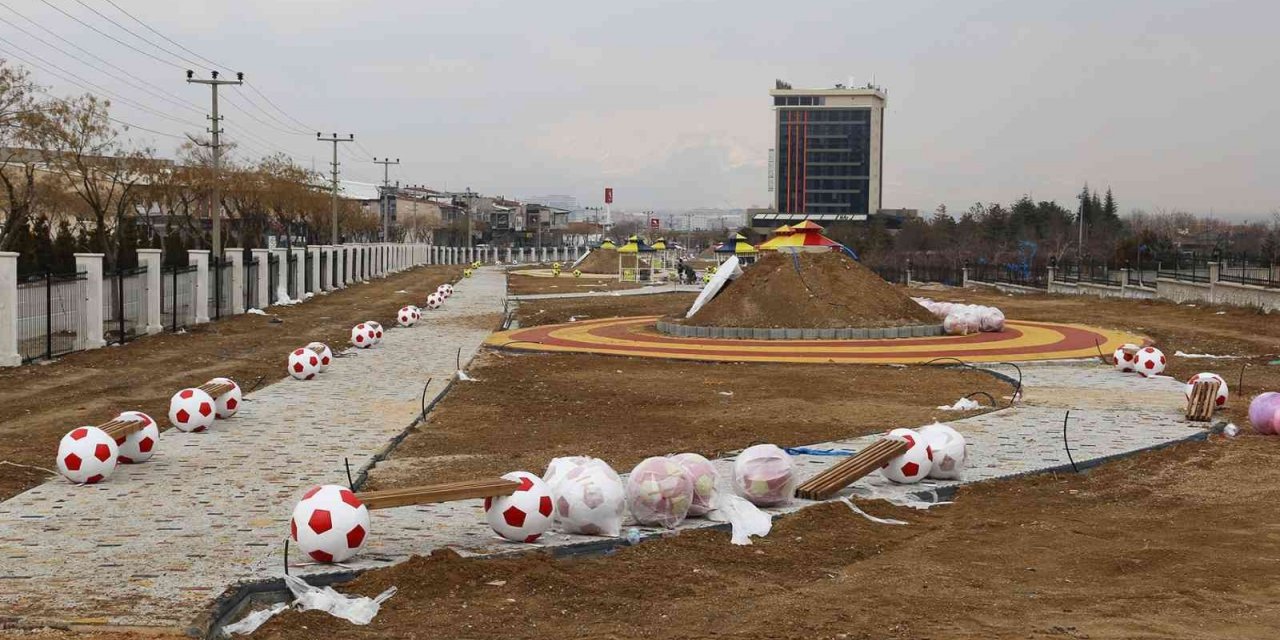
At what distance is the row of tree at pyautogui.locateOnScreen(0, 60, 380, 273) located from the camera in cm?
3894

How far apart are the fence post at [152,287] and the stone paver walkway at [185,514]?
495 inches

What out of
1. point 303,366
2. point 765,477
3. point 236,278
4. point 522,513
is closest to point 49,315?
point 303,366

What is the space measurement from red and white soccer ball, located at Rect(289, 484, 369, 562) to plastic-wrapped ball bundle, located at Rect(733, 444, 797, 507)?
3390 millimetres

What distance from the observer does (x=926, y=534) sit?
31.2ft

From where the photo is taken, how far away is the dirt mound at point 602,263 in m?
87.8

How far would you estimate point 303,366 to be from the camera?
20.1m

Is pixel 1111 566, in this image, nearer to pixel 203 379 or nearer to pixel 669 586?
pixel 669 586

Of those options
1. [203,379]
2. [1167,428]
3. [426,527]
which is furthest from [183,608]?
[203,379]

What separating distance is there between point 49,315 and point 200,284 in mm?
10604

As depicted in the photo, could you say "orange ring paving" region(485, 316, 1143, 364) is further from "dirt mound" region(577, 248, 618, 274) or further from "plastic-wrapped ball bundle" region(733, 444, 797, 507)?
"dirt mound" region(577, 248, 618, 274)

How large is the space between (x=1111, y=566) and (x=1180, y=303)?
36427mm

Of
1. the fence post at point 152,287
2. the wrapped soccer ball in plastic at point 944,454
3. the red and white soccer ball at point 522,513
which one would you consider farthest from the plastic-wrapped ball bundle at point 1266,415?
the fence post at point 152,287

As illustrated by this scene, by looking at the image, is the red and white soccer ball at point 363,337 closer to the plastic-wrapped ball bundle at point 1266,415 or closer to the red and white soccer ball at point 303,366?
the red and white soccer ball at point 303,366

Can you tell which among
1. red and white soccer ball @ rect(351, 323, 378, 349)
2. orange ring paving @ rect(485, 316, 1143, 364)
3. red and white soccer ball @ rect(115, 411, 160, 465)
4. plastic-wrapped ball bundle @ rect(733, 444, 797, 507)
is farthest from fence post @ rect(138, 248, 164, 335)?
plastic-wrapped ball bundle @ rect(733, 444, 797, 507)
